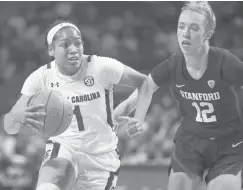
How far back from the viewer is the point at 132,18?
11.5 meters

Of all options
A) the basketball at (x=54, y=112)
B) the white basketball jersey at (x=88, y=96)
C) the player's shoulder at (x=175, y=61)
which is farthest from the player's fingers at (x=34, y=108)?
the player's shoulder at (x=175, y=61)

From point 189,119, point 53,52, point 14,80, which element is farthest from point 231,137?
point 14,80

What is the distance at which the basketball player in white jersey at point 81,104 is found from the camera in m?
4.59

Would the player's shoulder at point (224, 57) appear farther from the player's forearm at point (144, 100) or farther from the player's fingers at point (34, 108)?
the player's fingers at point (34, 108)

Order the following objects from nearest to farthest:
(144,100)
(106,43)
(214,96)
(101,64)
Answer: (214,96)
(144,100)
(101,64)
(106,43)

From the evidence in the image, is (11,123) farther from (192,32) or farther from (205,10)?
(205,10)

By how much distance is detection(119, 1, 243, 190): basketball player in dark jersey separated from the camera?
4113mm

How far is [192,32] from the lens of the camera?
420cm

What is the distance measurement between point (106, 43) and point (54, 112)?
21.9 feet

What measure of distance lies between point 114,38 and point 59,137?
22.0 ft

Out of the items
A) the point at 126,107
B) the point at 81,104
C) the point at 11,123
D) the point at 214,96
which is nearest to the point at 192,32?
the point at 214,96

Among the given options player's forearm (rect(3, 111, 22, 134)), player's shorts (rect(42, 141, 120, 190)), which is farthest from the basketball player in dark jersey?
player's forearm (rect(3, 111, 22, 134))

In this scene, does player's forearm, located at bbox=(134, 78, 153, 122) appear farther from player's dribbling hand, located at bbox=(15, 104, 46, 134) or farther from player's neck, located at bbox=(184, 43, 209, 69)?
player's dribbling hand, located at bbox=(15, 104, 46, 134)

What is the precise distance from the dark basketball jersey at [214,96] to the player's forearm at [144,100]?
338mm
